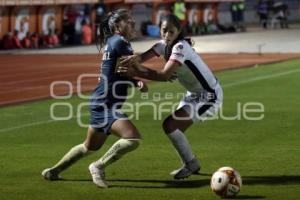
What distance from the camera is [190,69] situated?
9969 millimetres

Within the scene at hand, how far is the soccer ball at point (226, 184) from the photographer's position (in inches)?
356

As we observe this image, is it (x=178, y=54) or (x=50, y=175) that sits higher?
(x=178, y=54)

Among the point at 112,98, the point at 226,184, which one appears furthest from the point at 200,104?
the point at 226,184

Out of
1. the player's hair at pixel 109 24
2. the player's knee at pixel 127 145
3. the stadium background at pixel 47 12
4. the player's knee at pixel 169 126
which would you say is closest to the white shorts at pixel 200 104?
the player's knee at pixel 169 126

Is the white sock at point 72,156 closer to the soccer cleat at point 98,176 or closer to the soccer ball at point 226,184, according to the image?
the soccer cleat at point 98,176

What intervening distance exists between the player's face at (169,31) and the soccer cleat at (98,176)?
61.3 inches

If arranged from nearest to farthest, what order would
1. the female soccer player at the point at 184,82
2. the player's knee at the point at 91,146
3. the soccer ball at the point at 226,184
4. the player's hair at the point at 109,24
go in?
the soccer ball at the point at 226,184, the player's hair at the point at 109,24, the female soccer player at the point at 184,82, the player's knee at the point at 91,146

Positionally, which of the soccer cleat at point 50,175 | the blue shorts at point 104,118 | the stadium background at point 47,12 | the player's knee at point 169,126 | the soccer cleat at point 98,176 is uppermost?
the blue shorts at point 104,118

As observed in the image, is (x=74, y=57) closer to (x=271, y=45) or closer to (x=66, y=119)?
(x=271, y=45)

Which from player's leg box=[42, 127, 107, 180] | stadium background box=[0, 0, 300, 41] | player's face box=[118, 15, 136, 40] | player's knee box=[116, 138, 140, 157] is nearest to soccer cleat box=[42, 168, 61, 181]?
player's leg box=[42, 127, 107, 180]

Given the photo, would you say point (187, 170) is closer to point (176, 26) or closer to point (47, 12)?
point (176, 26)

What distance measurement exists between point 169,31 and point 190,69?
491 mm

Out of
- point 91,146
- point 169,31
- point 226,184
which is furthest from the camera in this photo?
point 91,146

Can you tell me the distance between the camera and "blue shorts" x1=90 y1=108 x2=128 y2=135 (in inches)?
380
